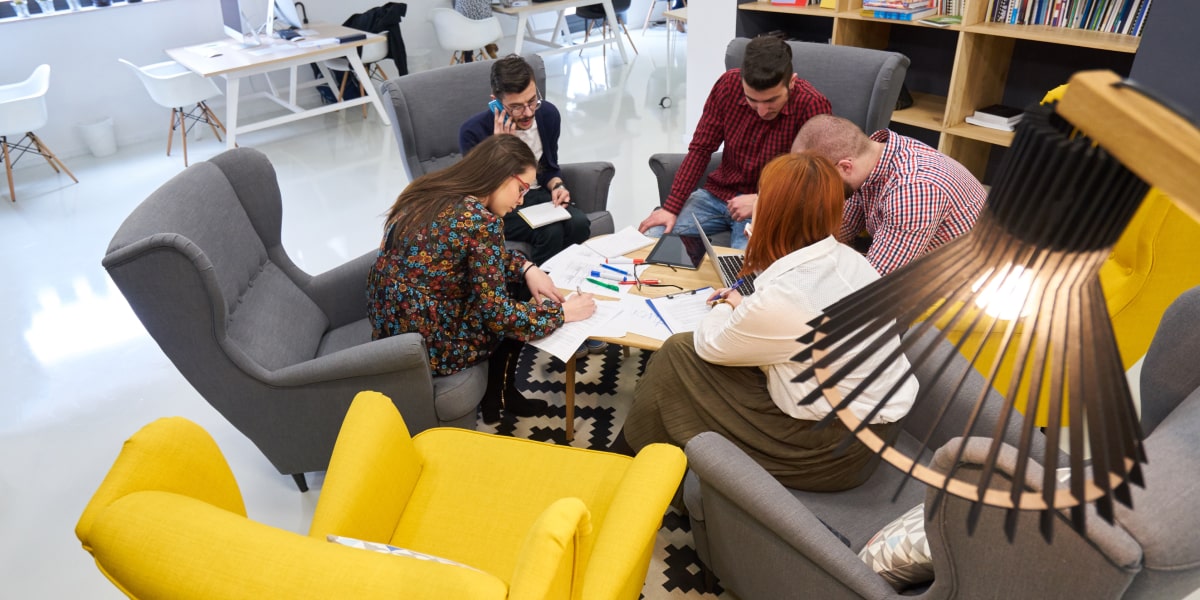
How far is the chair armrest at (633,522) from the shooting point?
1503mm

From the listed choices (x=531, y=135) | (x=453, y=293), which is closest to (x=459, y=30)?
(x=531, y=135)

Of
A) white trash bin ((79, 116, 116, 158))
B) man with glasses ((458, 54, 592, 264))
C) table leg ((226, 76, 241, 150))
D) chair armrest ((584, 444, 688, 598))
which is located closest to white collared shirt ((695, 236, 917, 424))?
chair armrest ((584, 444, 688, 598))

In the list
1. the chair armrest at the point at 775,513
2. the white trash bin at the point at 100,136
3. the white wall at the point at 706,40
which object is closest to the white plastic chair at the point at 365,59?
the white trash bin at the point at 100,136

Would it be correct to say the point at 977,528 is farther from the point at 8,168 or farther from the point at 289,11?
the point at 8,168

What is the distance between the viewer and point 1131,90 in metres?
0.55

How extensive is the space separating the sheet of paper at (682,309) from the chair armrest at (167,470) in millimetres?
1286

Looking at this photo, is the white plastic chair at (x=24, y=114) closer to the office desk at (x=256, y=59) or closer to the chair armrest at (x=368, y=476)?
the office desk at (x=256, y=59)

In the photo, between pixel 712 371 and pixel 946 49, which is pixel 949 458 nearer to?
pixel 712 371

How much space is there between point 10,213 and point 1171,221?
602 centimetres

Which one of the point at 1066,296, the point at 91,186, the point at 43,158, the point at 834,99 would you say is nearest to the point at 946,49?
the point at 834,99

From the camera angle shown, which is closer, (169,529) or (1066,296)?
(1066,296)

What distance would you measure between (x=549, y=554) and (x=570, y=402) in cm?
→ 148

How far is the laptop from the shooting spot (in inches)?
95.7

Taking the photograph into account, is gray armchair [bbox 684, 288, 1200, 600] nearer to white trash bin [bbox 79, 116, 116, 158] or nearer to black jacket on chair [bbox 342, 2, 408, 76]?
black jacket on chair [bbox 342, 2, 408, 76]
